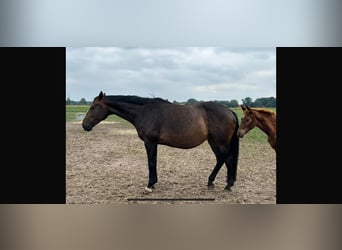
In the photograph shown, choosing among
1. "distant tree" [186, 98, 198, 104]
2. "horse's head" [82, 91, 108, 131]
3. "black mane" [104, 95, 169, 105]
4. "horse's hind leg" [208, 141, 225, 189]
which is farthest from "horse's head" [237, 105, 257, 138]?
"horse's head" [82, 91, 108, 131]

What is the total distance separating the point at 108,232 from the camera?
438 centimetres

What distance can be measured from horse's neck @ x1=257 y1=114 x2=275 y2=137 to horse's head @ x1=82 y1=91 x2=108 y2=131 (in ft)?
4.95

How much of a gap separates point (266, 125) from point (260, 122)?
0.21 feet

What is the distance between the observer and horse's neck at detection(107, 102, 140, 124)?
14.4 ft

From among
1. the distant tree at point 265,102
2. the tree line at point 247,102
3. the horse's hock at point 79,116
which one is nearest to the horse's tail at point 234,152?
the tree line at point 247,102

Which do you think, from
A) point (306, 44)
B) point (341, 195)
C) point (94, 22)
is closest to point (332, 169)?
point (341, 195)

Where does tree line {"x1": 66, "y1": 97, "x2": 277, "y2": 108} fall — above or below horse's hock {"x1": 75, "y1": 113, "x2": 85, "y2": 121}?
above

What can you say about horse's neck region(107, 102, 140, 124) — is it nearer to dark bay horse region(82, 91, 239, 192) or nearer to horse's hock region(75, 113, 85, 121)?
dark bay horse region(82, 91, 239, 192)

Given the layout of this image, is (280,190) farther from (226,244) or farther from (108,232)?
(108,232)

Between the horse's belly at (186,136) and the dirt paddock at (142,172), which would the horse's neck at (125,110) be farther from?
the horse's belly at (186,136)

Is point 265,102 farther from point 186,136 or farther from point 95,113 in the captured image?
point 95,113

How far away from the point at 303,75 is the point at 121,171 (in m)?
2.03

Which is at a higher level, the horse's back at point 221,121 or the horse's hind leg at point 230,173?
the horse's back at point 221,121

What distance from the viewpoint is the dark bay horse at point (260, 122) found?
14.4 feet
